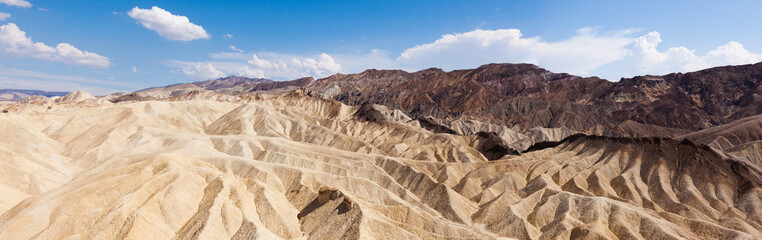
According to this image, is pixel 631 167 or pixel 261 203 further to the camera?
pixel 631 167

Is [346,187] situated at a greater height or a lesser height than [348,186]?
lesser

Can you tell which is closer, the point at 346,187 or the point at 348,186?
the point at 346,187

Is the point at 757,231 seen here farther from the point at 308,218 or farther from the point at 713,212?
the point at 308,218

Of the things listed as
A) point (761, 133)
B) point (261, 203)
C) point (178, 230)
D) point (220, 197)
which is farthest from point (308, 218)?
point (761, 133)

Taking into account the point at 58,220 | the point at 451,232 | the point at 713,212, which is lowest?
the point at 713,212

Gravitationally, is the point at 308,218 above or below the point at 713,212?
above

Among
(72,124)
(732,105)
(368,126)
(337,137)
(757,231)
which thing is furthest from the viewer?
(732,105)

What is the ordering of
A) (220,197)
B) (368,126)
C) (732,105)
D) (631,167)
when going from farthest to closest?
(732,105) → (368,126) → (631,167) → (220,197)
